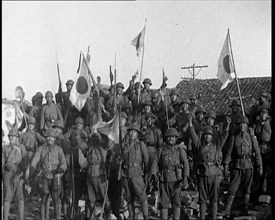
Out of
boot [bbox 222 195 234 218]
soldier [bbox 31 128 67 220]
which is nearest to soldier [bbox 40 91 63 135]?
soldier [bbox 31 128 67 220]

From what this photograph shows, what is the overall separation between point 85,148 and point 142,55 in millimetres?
3656

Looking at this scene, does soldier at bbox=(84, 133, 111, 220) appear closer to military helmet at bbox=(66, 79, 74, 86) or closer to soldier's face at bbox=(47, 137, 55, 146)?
soldier's face at bbox=(47, 137, 55, 146)

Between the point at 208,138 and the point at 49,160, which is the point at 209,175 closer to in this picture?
the point at 208,138

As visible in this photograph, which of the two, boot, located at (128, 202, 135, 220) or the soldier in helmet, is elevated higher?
the soldier in helmet

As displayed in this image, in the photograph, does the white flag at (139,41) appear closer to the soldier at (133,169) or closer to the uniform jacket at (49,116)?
the uniform jacket at (49,116)

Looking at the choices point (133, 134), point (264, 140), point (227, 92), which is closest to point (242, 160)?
point (264, 140)

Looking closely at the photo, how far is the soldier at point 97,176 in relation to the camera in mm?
9062

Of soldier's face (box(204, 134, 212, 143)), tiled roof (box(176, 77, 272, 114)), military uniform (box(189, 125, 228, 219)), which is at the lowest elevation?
military uniform (box(189, 125, 228, 219))

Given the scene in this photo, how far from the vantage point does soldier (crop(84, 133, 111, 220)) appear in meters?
9.06

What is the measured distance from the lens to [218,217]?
30.2ft

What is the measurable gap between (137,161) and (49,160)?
1.83 meters

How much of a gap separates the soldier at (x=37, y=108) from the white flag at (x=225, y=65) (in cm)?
480

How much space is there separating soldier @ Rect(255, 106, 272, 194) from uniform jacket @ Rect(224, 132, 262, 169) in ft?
2.21

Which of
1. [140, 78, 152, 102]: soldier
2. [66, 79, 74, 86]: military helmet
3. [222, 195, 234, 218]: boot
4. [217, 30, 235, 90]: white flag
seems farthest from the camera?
[140, 78, 152, 102]: soldier
